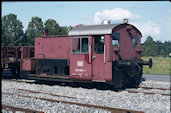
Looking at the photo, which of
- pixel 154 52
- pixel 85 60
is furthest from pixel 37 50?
pixel 154 52

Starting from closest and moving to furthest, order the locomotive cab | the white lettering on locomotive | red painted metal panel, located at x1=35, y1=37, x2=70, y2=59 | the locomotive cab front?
the locomotive cab, the locomotive cab front, the white lettering on locomotive, red painted metal panel, located at x1=35, y1=37, x2=70, y2=59

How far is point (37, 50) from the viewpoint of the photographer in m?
13.0

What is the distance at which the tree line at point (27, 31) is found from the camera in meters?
21.6

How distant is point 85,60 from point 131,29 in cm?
336

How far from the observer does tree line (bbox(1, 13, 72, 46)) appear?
21.6 metres

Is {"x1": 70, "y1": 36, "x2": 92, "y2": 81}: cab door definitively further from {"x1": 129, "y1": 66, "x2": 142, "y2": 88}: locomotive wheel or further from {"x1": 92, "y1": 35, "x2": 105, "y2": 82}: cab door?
{"x1": 129, "y1": 66, "x2": 142, "y2": 88}: locomotive wheel

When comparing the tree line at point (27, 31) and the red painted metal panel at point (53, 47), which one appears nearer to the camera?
the red painted metal panel at point (53, 47)

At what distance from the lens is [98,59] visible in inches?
383

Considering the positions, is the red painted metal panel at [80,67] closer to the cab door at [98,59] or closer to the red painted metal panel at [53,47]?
the cab door at [98,59]

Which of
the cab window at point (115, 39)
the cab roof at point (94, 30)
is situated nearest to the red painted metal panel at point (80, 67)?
the cab roof at point (94, 30)

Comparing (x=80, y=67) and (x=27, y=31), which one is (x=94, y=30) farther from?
(x=27, y=31)

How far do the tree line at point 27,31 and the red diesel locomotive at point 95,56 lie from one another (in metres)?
9.24

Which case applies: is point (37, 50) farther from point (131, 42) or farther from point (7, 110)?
point (7, 110)

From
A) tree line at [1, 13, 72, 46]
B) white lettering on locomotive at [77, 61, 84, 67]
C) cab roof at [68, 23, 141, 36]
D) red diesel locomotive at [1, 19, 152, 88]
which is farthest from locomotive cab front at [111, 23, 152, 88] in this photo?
tree line at [1, 13, 72, 46]
